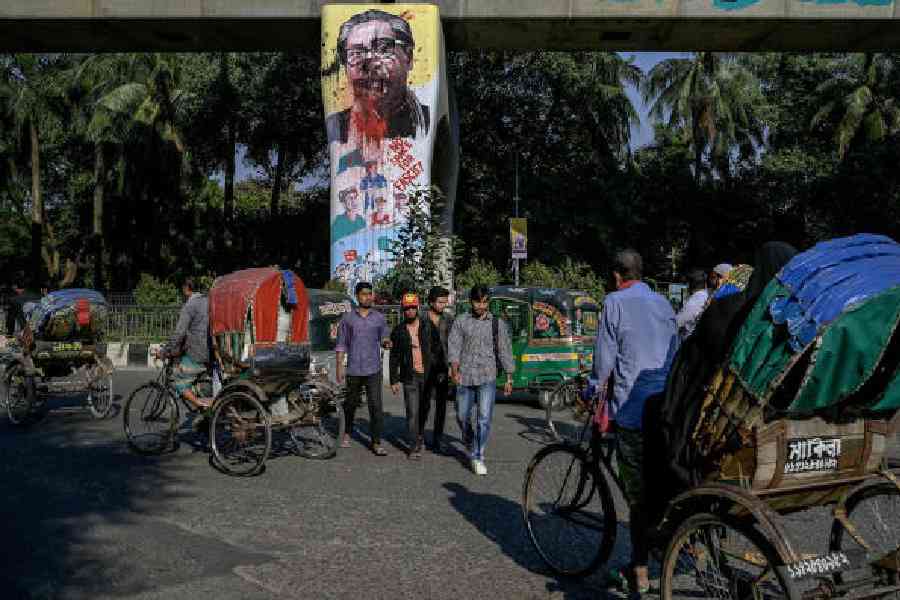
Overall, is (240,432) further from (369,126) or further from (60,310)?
(369,126)

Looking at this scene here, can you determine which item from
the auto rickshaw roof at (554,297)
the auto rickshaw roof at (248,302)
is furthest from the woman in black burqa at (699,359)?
the auto rickshaw roof at (554,297)

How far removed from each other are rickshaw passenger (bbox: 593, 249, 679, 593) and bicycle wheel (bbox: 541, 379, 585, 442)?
5.95 metres

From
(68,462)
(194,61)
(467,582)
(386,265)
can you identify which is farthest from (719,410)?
(194,61)

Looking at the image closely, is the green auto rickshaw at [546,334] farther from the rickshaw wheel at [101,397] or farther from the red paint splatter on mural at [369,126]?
the red paint splatter on mural at [369,126]

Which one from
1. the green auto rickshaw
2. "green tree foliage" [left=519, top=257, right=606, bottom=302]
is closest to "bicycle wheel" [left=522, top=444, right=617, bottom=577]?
the green auto rickshaw

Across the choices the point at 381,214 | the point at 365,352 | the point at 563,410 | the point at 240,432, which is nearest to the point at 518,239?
the point at 381,214

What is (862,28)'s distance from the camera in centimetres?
2272

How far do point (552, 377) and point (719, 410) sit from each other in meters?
9.64

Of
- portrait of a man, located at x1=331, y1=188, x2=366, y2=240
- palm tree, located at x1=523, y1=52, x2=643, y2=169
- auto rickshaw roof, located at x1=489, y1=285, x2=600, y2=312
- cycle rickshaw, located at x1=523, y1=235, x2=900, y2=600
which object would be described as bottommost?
cycle rickshaw, located at x1=523, y1=235, x2=900, y2=600

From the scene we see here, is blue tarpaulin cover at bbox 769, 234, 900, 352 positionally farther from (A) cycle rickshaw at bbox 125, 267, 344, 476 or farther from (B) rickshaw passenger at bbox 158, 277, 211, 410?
(B) rickshaw passenger at bbox 158, 277, 211, 410

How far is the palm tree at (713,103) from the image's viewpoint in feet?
153

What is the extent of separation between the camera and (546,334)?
1378 cm

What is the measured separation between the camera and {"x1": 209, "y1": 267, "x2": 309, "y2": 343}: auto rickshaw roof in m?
9.04

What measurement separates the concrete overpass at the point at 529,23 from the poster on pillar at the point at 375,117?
1.07 meters
